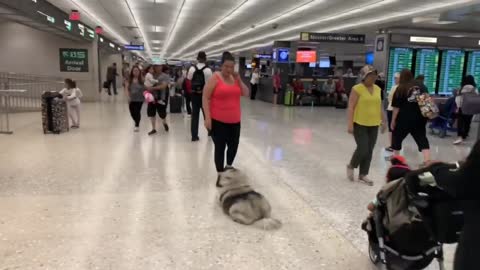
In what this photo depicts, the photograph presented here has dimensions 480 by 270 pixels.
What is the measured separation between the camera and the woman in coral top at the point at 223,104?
14.8 feet

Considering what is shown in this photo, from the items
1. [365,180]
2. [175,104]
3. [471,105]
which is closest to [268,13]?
[175,104]

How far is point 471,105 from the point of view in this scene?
28.8ft

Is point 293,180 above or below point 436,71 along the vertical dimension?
below

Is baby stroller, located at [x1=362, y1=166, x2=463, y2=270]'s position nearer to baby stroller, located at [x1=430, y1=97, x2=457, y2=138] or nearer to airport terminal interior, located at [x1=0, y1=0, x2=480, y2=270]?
airport terminal interior, located at [x1=0, y1=0, x2=480, y2=270]

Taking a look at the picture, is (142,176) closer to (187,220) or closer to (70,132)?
(187,220)

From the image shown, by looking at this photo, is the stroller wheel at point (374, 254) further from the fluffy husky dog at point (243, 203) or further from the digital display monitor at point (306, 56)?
the digital display monitor at point (306, 56)

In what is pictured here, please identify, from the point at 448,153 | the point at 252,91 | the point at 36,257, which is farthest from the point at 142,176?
the point at 252,91

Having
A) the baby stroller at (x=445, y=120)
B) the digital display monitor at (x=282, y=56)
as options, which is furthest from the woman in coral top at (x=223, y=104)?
the digital display monitor at (x=282, y=56)

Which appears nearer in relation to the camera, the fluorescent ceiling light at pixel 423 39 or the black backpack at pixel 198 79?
the black backpack at pixel 198 79

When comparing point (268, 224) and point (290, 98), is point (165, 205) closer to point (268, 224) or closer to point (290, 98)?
point (268, 224)

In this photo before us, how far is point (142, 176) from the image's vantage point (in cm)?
516

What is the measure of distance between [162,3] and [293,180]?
437 inches

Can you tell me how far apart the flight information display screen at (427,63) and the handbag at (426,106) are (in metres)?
7.66

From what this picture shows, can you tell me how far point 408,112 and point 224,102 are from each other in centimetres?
266
